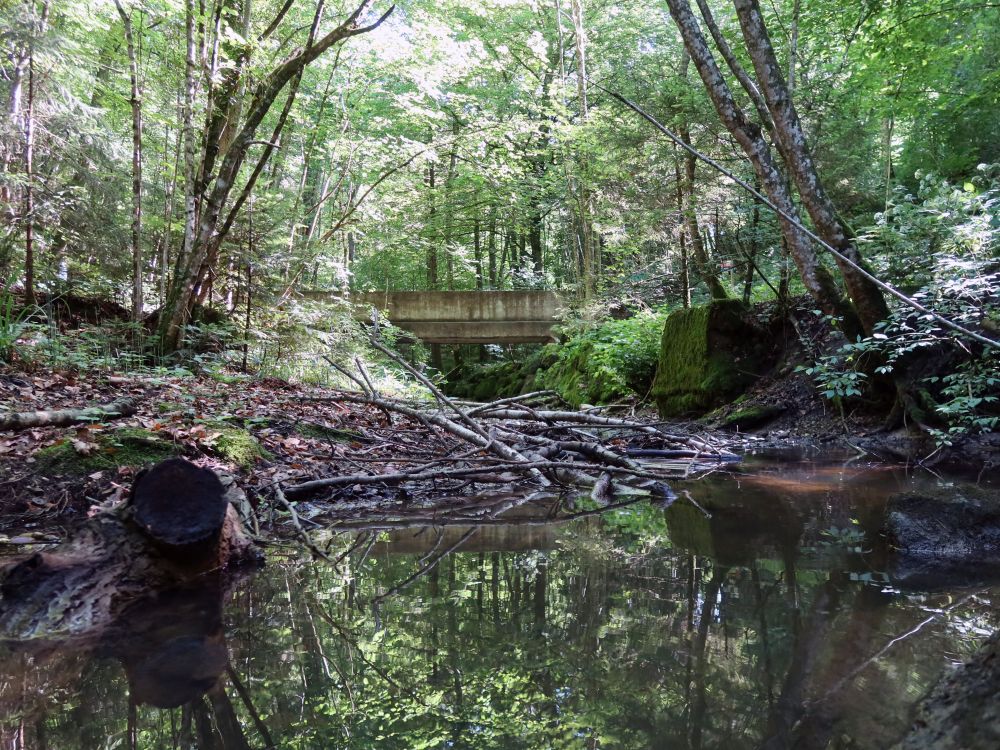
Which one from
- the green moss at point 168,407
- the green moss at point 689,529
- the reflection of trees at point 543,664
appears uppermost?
the green moss at point 168,407

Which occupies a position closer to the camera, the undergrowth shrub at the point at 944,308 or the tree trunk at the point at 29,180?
the undergrowth shrub at the point at 944,308

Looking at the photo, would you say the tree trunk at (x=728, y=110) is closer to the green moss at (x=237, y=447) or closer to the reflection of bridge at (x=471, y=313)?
the green moss at (x=237, y=447)

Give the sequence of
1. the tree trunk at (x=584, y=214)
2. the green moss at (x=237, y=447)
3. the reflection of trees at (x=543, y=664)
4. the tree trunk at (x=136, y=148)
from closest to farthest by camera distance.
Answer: the reflection of trees at (x=543, y=664) < the green moss at (x=237, y=447) < the tree trunk at (x=136, y=148) < the tree trunk at (x=584, y=214)

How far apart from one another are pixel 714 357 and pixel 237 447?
6989 mm

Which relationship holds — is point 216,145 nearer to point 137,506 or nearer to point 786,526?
point 137,506

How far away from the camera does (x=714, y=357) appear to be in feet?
29.8

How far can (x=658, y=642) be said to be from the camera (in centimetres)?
188

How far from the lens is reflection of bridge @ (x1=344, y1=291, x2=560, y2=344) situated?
50.3ft

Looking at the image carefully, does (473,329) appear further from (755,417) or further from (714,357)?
(755,417)

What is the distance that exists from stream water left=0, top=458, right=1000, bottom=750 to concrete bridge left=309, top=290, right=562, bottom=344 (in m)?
12.7

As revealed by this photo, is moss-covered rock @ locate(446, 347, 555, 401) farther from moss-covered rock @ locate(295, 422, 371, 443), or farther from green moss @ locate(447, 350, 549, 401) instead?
moss-covered rock @ locate(295, 422, 371, 443)

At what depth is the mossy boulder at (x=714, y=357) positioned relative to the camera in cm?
895

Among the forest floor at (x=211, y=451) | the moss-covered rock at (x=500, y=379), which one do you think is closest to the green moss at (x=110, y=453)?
the forest floor at (x=211, y=451)

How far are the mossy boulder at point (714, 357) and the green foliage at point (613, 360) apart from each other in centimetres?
148
